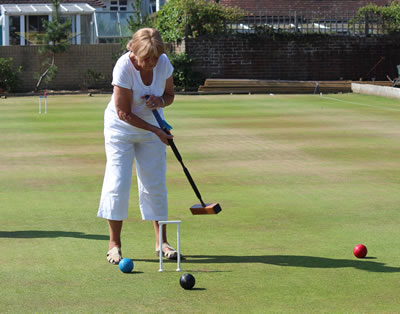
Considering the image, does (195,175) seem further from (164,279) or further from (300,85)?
(300,85)

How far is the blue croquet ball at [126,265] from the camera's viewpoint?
5559 millimetres

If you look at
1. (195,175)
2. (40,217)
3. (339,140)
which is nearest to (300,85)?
(339,140)

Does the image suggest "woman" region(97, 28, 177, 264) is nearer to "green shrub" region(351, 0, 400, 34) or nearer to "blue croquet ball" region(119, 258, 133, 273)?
"blue croquet ball" region(119, 258, 133, 273)

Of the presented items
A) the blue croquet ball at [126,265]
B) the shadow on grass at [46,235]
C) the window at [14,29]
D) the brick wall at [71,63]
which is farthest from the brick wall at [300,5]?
the blue croquet ball at [126,265]

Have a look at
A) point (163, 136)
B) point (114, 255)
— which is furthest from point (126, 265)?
point (163, 136)

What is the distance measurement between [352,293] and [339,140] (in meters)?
9.77

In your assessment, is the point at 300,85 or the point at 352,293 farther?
the point at 300,85

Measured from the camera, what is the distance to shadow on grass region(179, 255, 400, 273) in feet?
19.0

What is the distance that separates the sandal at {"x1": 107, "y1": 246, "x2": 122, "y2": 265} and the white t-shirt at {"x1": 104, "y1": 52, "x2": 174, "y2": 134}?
34.0 inches

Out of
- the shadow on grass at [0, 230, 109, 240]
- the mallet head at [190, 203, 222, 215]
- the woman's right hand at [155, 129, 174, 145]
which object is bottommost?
the shadow on grass at [0, 230, 109, 240]

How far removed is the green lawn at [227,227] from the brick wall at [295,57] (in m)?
15.9

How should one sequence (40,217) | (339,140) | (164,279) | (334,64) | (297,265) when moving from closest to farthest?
(164,279), (297,265), (40,217), (339,140), (334,64)

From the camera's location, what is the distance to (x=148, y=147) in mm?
6059

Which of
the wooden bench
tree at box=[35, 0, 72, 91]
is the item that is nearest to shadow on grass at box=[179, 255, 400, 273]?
the wooden bench
